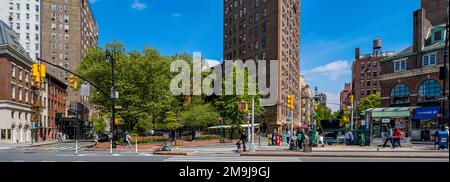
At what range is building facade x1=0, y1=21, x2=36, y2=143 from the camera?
4950 cm

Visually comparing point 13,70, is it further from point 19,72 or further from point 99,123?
point 99,123

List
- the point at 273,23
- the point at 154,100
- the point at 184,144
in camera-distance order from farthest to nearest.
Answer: the point at 273,23 < the point at 154,100 < the point at 184,144

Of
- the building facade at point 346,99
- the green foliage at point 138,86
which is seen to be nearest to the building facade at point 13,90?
the green foliage at point 138,86

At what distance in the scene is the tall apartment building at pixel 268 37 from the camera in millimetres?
74562

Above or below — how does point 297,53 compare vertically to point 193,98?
above

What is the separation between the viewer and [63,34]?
107 m
